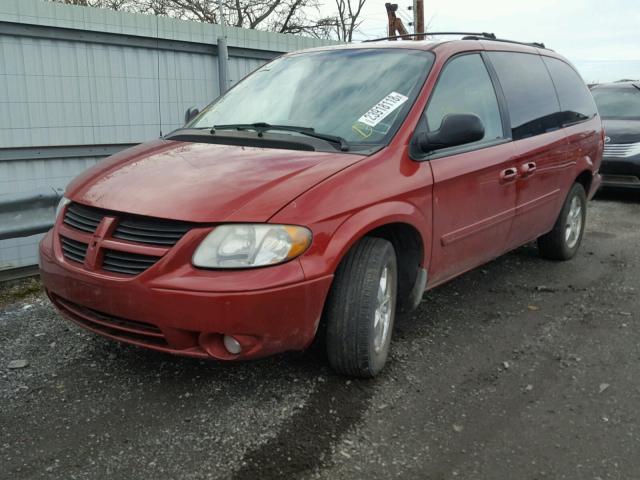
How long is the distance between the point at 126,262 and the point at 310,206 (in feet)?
2.88

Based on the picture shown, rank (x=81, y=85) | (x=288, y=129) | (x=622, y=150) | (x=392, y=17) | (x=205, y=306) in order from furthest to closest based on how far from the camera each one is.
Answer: (x=392, y=17), (x=622, y=150), (x=81, y=85), (x=288, y=129), (x=205, y=306)

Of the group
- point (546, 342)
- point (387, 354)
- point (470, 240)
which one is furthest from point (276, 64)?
point (546, 342)

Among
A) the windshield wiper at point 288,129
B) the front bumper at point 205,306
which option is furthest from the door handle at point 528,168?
the front bumper at point 205,306

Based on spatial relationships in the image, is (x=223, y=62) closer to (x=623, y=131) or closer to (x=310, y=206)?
(x=310, y=206)

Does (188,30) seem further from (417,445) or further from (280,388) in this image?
(417,445)

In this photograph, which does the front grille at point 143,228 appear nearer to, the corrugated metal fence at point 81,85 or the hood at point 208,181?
the hood at point 208,181

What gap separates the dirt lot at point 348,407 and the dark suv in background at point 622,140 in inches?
208

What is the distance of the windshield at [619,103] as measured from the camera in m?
10.0

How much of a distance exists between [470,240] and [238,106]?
69.2 inches

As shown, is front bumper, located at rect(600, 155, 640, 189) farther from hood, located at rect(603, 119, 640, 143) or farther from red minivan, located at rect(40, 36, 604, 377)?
red minivan, located at rect(40, 36, 604, 377)

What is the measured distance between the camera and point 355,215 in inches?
122

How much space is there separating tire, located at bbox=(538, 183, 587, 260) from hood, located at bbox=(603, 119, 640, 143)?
12.4ft

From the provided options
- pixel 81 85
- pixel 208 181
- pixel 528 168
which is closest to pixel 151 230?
pixel 208 181

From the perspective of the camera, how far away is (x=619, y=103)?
33.7ft
